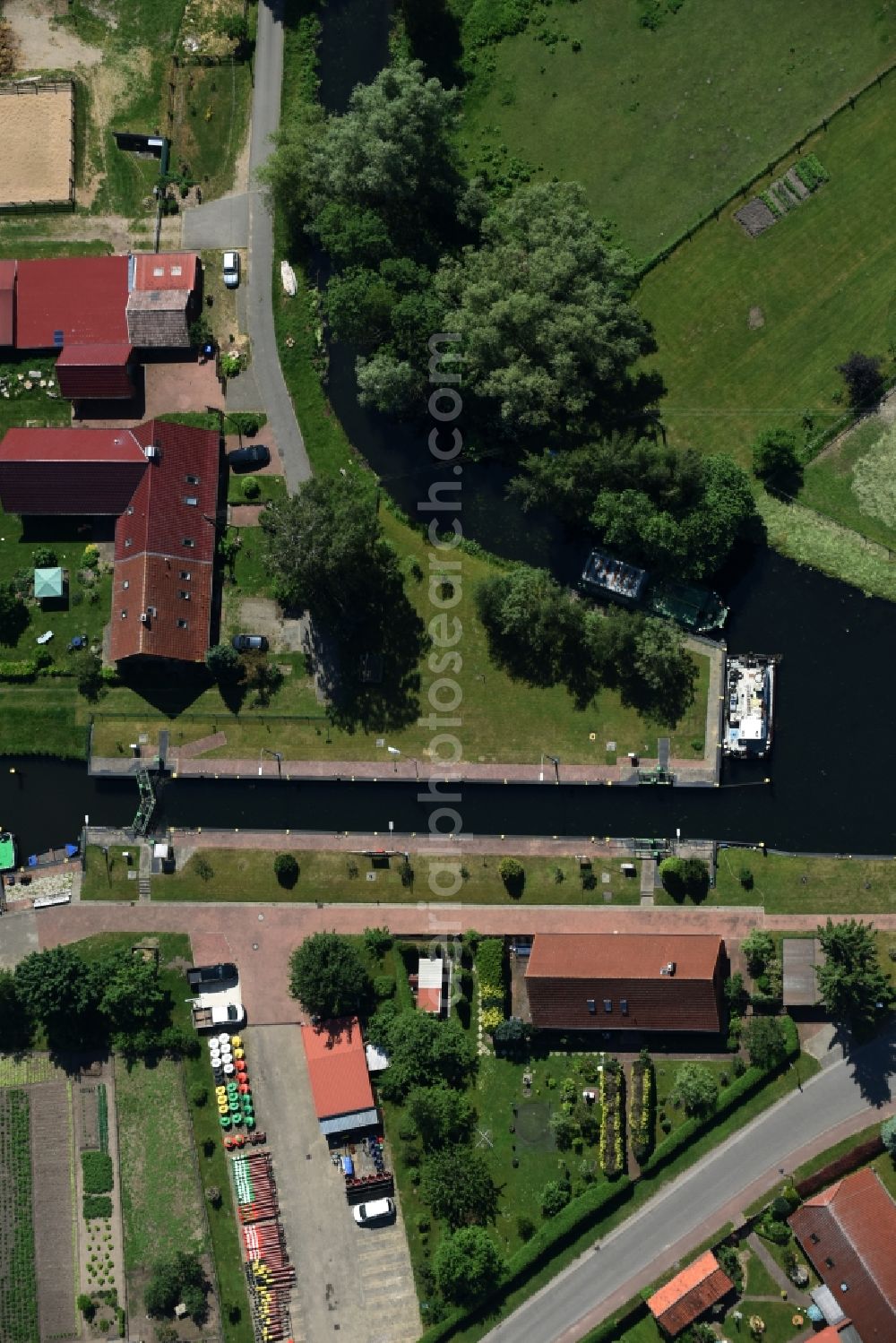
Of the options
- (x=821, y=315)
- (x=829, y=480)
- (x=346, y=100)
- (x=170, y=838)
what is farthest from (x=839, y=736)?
(x=346, y=100)

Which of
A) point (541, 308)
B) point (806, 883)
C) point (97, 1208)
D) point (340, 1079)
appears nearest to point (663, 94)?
point (541, 308)

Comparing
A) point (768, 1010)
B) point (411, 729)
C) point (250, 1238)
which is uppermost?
point (411, 729)

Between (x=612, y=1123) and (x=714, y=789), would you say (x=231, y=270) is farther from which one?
(x=612, y=1123)

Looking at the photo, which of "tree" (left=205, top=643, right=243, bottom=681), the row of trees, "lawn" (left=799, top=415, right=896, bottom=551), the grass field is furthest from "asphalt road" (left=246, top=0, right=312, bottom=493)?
"lawn" (left=799, top=415, right=896, bottom=551)

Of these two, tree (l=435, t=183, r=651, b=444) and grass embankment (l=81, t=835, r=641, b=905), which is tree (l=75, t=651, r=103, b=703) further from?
tree (l=435, t=183, r=651, b=444)

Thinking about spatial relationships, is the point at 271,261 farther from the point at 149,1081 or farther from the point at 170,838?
the point at 149,1081

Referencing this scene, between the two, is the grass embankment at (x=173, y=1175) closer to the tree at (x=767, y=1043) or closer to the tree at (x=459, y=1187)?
the tree at (x=459, y=1187)

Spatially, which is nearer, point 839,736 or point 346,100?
point 839,736

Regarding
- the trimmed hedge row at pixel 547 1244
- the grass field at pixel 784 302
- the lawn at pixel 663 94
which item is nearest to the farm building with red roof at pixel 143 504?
the lawn at pixel 663 94
